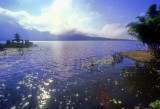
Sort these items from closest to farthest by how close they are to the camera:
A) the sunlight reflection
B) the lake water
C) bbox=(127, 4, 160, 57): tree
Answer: the lake water, the sunlight reflection, bbox=(127, 4, 160, 57): tree

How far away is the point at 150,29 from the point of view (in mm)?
64188

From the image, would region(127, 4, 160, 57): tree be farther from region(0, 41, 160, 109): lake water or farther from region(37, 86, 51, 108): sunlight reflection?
region(37, 86, 51, 108): sunlight reflection

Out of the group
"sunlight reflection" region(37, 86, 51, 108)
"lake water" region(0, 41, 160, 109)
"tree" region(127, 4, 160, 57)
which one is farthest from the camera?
"tree" region(127, 4, 160, 57)

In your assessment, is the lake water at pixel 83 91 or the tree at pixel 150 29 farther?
the tree at pixel 150 29

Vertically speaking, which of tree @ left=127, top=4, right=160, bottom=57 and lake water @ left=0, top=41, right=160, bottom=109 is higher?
tree @ left=127, top=4, right=160, bottom=57

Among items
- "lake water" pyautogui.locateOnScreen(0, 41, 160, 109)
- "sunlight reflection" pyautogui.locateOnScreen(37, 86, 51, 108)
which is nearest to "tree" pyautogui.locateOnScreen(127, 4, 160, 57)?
"lake water" pyautogui.locateOnScreen(0, 41, 160, 109)

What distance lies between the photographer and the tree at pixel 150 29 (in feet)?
207

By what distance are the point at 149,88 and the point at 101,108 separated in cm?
1259

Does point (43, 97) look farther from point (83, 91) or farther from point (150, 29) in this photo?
point (150, 29)

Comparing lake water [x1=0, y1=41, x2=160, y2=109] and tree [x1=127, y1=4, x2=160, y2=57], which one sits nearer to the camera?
lake water [x1=0, y1=41, x2=160, y2=109]

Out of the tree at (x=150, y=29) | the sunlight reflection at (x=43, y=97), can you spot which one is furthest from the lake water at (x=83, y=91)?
the tree at (x=150, y=29)

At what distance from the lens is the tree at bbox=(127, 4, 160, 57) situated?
6316 cm

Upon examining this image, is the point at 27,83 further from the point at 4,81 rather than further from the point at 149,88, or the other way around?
the point at 149,88

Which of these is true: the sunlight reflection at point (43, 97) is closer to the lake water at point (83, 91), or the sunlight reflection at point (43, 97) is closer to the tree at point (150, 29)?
the lake water at point (83, 91)
